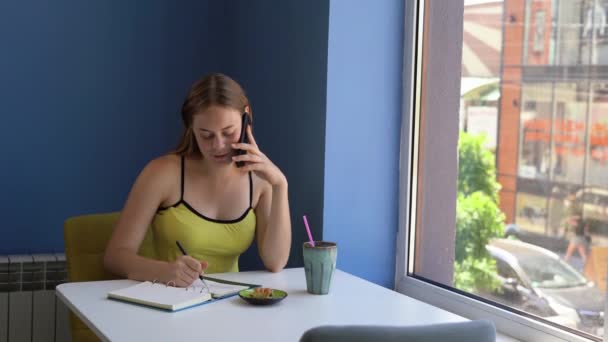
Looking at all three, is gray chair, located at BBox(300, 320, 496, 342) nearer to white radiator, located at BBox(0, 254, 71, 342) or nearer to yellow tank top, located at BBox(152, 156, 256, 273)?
yellow tank top, located at BBox(152, 156, 256, 273)

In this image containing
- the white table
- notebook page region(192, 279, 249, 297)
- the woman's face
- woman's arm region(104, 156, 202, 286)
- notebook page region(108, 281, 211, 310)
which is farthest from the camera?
the woman's face

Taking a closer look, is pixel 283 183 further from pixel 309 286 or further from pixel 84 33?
pixel 84 33

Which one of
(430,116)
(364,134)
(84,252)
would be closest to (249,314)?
(84,252)

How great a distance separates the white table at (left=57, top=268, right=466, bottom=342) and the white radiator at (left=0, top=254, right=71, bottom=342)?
0.90 meters

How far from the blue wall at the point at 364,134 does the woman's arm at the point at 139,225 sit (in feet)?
1.73


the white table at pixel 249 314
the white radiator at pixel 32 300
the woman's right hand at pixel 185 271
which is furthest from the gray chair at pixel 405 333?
the white radiator at pixel 32 300

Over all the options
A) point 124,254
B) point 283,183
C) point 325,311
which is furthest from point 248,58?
point 325,311

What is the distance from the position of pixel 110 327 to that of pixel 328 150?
3.42 ft

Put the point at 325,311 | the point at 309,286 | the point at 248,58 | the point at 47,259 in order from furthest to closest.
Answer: the point at 248,58
the point at 47,259
the point at 309,286
the point at 325,311

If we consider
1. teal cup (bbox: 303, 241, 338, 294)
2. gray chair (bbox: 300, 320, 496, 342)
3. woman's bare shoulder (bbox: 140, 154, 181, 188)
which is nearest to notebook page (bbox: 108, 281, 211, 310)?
teal cup (bbox: 303, 241, 338, 294)

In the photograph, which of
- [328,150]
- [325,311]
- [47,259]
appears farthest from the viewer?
[47,259]

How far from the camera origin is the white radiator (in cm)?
284

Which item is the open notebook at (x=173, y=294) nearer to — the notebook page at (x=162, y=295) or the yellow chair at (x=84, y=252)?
the notebook page at (x=162, y=295)

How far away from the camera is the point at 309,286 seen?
205 centimetres
